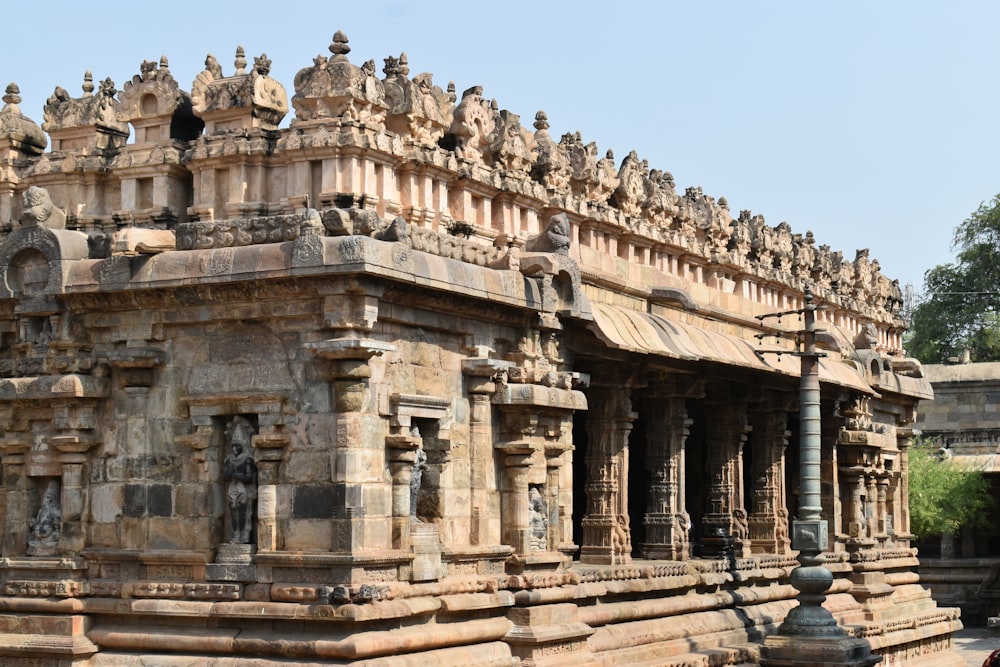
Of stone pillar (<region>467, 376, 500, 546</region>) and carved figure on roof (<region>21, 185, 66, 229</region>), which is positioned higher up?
carved figure on roof (<region>21, 185, 66, 229</region>)

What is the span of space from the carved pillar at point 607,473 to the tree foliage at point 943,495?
20.0 m

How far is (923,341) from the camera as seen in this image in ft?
176

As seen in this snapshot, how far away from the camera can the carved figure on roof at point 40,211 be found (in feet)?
49.9

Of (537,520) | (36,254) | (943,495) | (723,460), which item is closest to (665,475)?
(723,460)

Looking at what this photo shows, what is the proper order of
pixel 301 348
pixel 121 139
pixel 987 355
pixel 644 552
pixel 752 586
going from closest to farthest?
1. pixel 301 348
2. pixel 121 139
3. pixel 644 552
4. pixel 752 586
5. pixel 987 355

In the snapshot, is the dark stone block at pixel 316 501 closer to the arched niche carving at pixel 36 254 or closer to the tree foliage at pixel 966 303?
the arched niche carving at pixel 36 254

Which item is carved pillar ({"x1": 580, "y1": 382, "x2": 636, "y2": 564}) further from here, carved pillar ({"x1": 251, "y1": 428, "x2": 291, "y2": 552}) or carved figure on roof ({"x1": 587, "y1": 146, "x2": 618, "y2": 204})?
carved pillar ({"x1": 251, "y1": 428, "x2": 291, "y2": 552})

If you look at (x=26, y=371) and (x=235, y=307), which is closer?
(x=235, y=307)

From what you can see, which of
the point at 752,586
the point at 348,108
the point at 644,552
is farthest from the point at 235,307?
the point at 752,586

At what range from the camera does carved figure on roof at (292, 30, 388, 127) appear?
14406 mm

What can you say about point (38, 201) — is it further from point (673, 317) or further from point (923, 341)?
point (923, 341)

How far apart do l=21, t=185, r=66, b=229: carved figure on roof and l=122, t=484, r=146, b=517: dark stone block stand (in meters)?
2.64

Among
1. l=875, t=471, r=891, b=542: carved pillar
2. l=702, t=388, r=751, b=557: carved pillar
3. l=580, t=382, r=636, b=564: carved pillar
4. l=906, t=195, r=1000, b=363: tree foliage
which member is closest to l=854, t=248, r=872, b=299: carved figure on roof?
l=875, t=471, r=891, b=542: carved pillar

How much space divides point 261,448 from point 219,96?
3.38 metres
